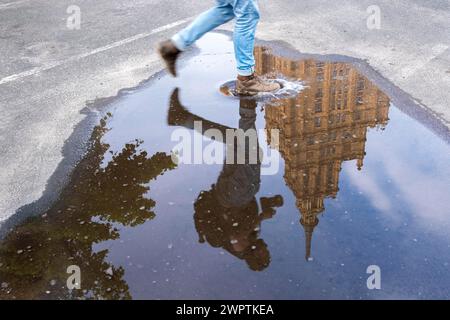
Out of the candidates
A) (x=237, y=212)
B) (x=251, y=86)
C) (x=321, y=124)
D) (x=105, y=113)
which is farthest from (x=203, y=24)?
(x=237, y=212)

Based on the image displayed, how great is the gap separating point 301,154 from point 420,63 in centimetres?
282

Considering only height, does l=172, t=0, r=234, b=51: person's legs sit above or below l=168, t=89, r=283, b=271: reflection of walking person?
above

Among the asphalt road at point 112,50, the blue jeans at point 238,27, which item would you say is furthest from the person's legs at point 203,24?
the asphalt road at point 112,50

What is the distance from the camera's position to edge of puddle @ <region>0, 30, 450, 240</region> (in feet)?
14.1

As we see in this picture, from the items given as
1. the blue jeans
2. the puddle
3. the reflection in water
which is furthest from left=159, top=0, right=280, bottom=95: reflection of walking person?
the reflection in water

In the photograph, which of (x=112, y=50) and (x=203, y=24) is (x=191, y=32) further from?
(x=112, y=50)

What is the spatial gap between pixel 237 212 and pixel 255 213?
14cm

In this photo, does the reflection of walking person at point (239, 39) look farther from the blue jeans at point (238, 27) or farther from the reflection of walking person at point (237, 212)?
the reflection of walking person at point (237, 212)

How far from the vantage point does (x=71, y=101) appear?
20.2ft

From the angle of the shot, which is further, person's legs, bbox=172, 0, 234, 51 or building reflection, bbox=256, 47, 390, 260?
person's legs, bbox=172, 0, 234, 51

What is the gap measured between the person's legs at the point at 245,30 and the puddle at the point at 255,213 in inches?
17.5

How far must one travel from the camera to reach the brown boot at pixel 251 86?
6.02 meters

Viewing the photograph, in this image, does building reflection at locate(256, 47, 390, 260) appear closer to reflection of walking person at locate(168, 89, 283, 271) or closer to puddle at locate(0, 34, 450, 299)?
puddle at locate(0, 34, 450, 299)
